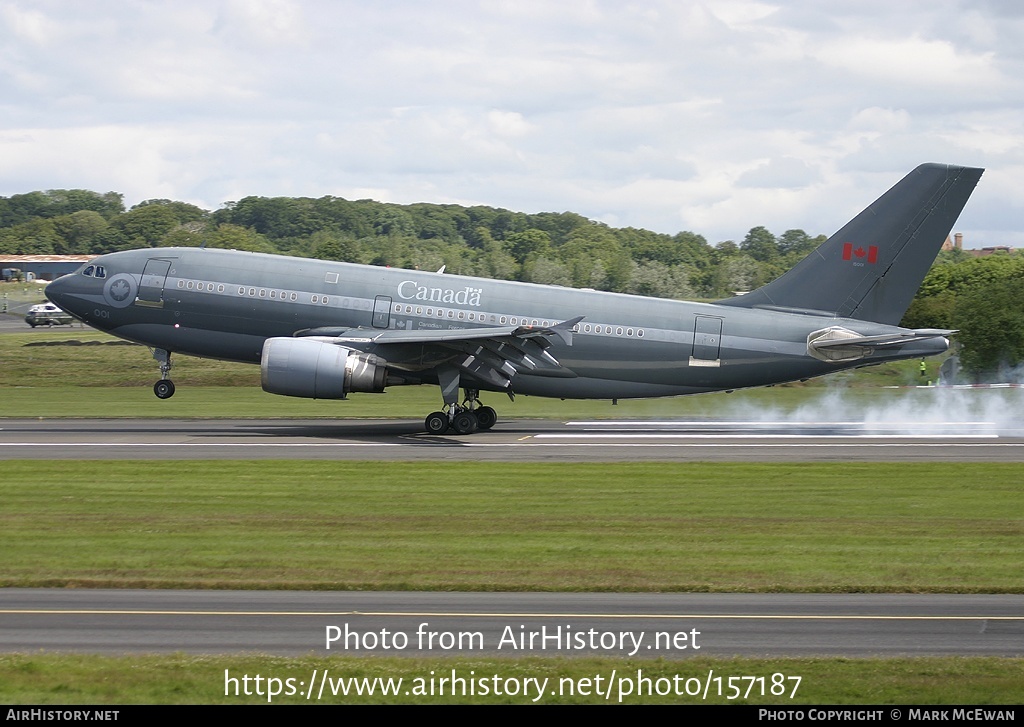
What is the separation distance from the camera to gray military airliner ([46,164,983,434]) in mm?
36094

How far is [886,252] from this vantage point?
36312 millimetres

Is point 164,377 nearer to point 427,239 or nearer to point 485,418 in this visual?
point 485,418

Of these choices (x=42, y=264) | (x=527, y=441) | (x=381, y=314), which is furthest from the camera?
(x=42, y=264)

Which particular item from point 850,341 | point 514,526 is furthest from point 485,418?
point 514,526

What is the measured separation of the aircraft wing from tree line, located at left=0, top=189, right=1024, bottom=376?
28.3 metres

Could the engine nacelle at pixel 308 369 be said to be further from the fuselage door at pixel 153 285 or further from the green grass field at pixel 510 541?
the green grass field at pixel 510 541

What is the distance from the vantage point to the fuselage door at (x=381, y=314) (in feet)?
121

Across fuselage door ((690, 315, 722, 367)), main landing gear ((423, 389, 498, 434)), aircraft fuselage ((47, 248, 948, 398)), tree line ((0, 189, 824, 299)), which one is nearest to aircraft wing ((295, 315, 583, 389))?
aircraft fuselage ((47, 248, 948, 398))

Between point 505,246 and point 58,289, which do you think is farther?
point 505,246

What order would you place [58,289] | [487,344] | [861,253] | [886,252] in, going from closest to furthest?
1. [487,344]
2. [886,252]
3. [861,253]
4. [58,289]

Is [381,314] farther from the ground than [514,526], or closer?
farther from the ground

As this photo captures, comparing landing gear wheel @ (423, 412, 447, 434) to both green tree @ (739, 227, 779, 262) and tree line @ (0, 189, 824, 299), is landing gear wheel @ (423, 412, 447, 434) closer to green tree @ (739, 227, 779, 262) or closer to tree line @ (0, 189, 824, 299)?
tree line @ (0, 189, 824, 299)

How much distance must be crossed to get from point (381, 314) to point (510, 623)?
23.2m

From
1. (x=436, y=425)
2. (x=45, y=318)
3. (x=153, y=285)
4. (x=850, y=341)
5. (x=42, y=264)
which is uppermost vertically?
(x=42, y=264)
